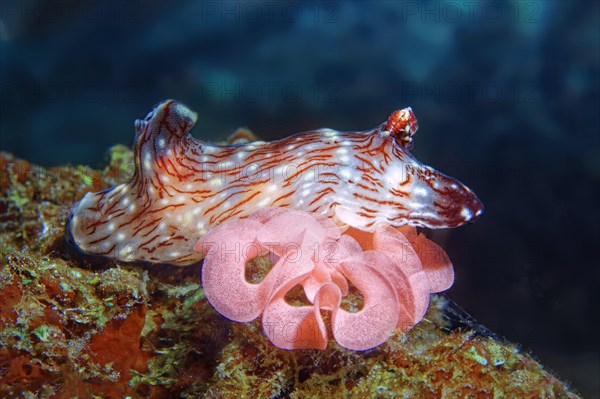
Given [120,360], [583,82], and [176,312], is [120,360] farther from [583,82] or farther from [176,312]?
[583,82]

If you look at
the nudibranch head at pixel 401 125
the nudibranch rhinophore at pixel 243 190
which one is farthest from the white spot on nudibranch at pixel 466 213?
the nudibranch head at pixel 401 125

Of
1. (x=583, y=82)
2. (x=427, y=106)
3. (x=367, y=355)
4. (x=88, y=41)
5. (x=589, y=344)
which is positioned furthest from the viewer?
(x=88, y=41)

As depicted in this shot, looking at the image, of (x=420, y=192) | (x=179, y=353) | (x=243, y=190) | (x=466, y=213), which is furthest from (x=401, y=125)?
(x=179, y=353)

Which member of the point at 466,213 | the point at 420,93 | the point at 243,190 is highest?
the point at 420,93

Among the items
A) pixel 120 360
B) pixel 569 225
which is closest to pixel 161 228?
pixel 120 360

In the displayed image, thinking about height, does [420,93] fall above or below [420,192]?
above

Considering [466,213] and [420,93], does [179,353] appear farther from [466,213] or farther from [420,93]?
[420,93]

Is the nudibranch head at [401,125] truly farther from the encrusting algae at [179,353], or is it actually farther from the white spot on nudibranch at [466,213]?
the encrusting algae at [179,353]

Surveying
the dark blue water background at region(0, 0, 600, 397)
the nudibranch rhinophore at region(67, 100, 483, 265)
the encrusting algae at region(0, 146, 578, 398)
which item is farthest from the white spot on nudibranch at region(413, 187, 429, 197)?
the dark blue water background at region(0, 0, 600, 397)
